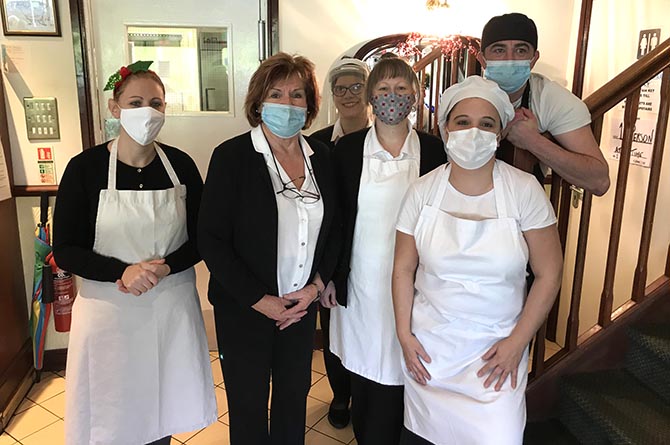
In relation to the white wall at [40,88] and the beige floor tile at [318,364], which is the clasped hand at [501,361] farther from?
the white wall at [40,88]

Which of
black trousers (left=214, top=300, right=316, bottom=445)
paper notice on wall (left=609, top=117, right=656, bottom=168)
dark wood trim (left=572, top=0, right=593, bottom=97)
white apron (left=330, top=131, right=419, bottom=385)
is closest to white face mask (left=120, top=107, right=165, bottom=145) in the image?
black trousers (left=214, top=300, right=316, bottom=445)

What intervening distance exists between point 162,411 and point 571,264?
8.35 ft

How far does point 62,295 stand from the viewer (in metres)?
2.65

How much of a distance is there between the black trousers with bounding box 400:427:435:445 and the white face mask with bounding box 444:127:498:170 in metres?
0.85

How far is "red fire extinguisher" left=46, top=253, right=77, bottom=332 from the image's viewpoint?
2.62 meters

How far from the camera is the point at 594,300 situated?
116 inches

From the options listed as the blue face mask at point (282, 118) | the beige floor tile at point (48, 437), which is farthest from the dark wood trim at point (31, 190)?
the blue face mask at point (282, 118)

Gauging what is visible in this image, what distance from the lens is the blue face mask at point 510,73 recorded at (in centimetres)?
150

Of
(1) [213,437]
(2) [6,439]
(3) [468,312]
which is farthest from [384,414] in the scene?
(2) [6,439]

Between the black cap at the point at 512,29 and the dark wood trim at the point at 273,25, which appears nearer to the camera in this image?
the black cap at the point at 512,29

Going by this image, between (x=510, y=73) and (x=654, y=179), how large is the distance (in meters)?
0.70

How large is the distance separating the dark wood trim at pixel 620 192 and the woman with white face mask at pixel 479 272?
20.0 inches

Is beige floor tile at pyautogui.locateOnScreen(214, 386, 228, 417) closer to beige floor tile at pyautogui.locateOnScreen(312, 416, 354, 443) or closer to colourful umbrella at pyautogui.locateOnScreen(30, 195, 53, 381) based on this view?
beige floor tile at pyautogui.locateOnScreen(312, 416, 354, 443)

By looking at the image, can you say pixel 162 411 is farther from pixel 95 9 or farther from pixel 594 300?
pixel 594 300
